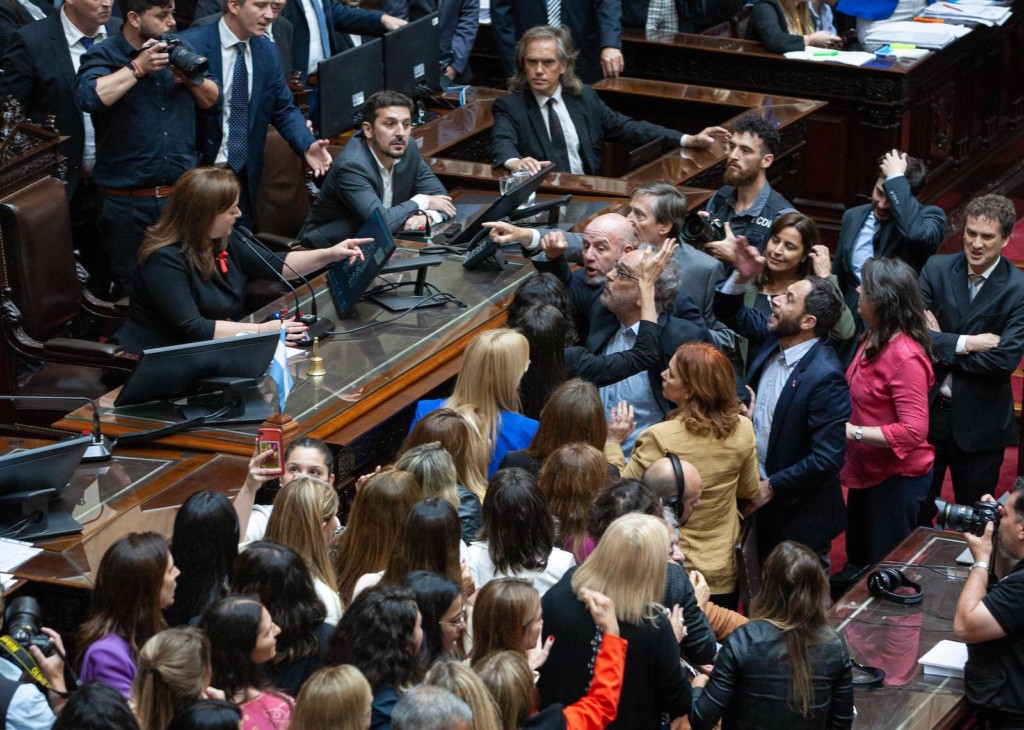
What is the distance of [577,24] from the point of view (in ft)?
26.9

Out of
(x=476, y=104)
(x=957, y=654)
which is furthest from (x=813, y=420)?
(x=476, y=104)

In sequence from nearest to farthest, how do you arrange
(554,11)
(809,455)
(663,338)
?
(809,455)
(663,338)
(554,11)

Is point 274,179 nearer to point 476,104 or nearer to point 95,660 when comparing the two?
point 476,104

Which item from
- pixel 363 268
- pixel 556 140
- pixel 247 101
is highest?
pixel 247 101

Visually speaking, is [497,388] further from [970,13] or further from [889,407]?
[970,13]

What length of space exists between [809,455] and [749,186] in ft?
4.93

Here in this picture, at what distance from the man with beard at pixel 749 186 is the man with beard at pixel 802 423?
0.95m

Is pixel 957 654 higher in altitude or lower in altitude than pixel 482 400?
lower

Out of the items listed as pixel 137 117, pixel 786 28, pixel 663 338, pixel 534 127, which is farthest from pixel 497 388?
pixel 786 28

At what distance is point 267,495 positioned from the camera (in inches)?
171

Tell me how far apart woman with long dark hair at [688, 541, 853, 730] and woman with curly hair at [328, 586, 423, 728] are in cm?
71

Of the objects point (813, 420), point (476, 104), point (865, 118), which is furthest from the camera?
point (865, 118)

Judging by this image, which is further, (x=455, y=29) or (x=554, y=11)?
(x=455, y=29)

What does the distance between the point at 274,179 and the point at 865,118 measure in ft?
10.7
